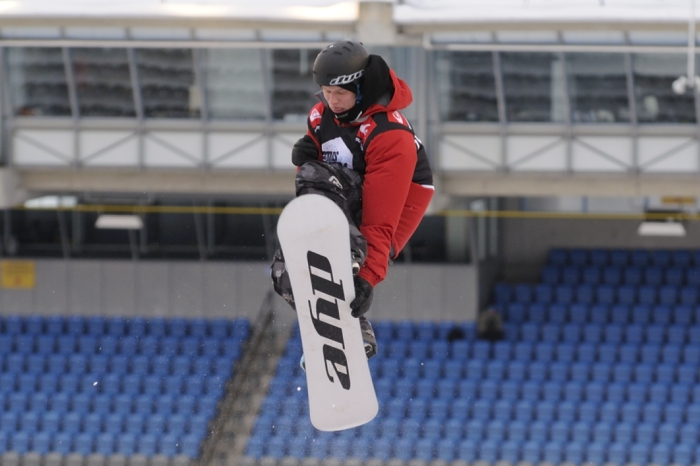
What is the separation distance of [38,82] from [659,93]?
795cm

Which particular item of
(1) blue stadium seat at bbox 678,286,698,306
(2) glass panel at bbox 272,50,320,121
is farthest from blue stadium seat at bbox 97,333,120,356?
(1) blue stadium seat at bbox 678,286,698,306

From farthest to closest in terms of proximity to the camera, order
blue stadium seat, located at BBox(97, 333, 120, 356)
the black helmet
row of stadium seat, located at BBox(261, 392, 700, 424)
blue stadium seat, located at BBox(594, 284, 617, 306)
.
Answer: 1. blue stadium seat, located at BBox(594, 284, 617, 306)
2. blue stadium seat, located at BBox(97, 333, 120, 356)
3. row of stadium seat, located at BBox(261, 392, 700, 424)
4. the black helmet

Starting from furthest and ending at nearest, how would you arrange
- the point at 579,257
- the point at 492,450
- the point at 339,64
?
the point at 579,257 → the point at 492,450 → the point at 339,64

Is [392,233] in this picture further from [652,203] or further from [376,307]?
[652,203]

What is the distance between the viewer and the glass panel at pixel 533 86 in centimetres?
1318

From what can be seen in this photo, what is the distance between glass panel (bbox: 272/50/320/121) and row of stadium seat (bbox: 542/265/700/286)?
5.41m

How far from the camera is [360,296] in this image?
4.13 meters

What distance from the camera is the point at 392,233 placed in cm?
417

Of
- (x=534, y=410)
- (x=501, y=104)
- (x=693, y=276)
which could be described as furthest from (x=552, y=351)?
(x=501, y=104)

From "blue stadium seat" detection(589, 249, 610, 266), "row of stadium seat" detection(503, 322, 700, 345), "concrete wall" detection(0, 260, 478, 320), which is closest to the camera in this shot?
"row of stadium seat" detection(503, 322, 700, 345)

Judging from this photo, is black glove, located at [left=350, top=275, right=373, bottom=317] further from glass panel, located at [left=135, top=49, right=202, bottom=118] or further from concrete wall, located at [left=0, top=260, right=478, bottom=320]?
concrete wall, located at [left=0, top=260, right=478, bottom=320]

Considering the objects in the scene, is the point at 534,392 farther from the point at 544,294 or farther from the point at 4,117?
the point at 4,117

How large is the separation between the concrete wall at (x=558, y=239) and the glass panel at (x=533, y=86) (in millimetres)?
4347

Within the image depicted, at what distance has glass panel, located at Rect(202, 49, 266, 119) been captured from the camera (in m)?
13.6
